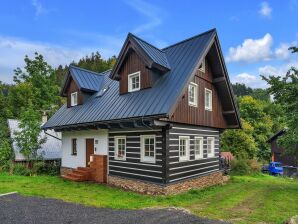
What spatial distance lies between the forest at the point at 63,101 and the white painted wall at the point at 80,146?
3048mm

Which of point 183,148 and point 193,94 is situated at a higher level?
point 193,94

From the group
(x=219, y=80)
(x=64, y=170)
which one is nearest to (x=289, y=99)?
(x=219, y=80)

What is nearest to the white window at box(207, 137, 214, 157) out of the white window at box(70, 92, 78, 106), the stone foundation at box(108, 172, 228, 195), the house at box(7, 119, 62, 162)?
the stone foundation at box(108, 172, 228, 195)

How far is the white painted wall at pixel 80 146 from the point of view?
16292 millimetres

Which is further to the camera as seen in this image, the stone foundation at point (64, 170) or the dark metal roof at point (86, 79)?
the dark metal roof at point (86, 79)

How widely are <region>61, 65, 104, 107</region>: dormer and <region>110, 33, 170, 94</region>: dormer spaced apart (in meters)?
3.81

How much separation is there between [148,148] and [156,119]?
7.09ft

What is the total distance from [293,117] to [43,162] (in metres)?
16.8

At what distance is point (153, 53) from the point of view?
1502 cm

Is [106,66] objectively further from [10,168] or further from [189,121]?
[189,121]

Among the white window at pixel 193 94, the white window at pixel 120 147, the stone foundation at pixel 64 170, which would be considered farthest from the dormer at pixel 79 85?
the white window at pixel 193 94

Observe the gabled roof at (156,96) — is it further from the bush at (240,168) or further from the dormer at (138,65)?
the bush at (240,168)

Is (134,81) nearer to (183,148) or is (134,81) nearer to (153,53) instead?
(153,53)

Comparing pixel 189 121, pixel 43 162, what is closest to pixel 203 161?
pixel 189 121
